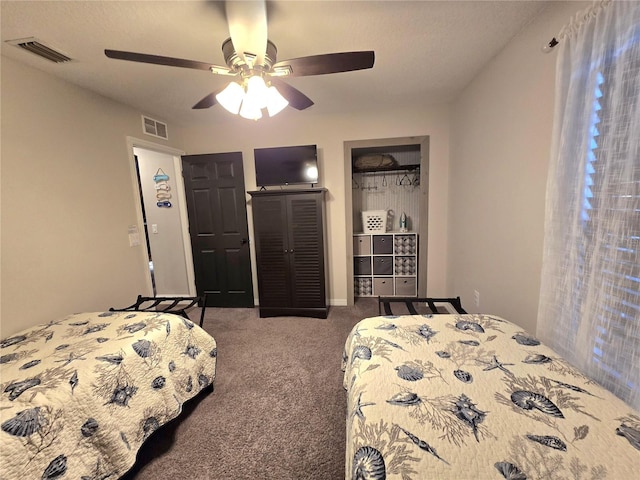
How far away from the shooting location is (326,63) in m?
1.39

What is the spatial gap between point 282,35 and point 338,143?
5.19 ft

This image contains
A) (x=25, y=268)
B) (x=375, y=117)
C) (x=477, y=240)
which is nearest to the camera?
(x=25, y=268)

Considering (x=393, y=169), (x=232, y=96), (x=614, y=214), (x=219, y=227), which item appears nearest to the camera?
(x=614, y=214)

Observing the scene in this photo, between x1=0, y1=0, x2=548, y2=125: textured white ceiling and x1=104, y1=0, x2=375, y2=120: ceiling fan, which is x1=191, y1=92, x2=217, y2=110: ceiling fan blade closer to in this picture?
x1=104, y1=0, x2=375, y2=120: ceiling fan

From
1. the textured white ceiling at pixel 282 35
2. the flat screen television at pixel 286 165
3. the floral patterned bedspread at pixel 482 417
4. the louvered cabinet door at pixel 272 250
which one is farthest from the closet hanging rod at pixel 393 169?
the floral patterned bedspread at pixel 482 417

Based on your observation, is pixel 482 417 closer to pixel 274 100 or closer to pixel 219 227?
pixel 274 100

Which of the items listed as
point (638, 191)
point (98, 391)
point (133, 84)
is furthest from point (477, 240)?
point (133, 84)

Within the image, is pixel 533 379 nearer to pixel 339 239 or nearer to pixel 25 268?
pixel 339 239

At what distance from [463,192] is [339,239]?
1.50m

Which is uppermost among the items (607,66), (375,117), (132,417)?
(375,117)

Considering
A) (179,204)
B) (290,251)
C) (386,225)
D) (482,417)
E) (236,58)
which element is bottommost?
(482,417)

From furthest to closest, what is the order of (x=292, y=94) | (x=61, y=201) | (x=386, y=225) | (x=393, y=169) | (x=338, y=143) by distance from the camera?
1. (x=386, y=225)
2. (x=393, y=169)
3. (x=338, y=143)
4. (x=61, y=201)
5. (x=292, y=94)

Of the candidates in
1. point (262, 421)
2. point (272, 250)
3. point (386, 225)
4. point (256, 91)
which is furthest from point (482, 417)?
point (386, 225)

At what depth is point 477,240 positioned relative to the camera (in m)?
2.32
